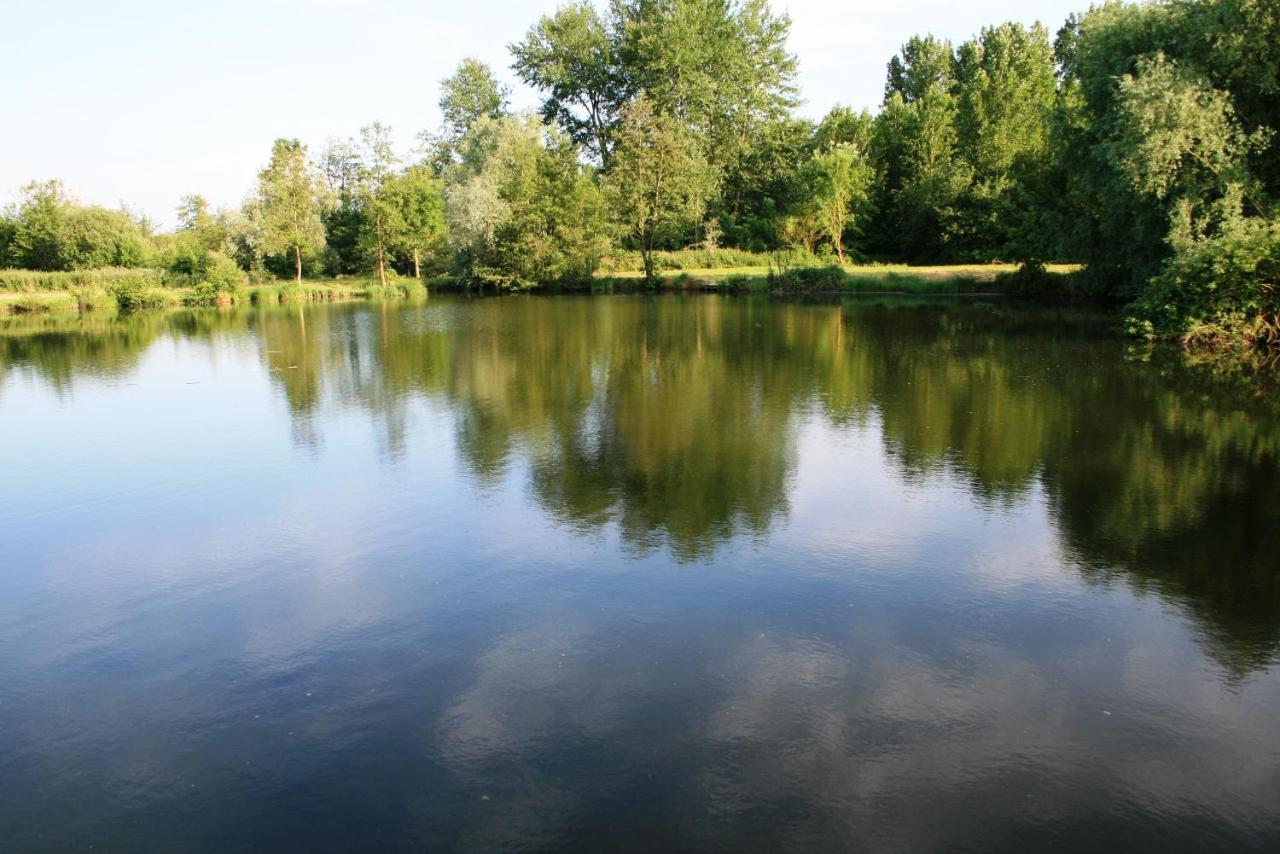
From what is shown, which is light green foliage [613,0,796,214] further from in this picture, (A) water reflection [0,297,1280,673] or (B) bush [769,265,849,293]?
(A) water reflection [0,297,1280,673]

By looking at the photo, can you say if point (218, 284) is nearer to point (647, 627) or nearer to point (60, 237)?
point (60, 237)

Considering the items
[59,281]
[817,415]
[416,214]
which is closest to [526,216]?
[416,214]

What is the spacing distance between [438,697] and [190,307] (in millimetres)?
45666

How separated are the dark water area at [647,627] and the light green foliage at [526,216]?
Answer: 36.3 metres

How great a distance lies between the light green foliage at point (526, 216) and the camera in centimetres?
5081

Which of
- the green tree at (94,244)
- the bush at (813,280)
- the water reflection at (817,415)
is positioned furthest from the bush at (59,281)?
the bush at (813,280)

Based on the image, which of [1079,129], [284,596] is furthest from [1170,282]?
[284,596]

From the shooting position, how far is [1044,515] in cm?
1001

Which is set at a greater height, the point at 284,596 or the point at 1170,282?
the point at 1170,282

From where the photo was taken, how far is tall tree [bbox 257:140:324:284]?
4916 centimetres

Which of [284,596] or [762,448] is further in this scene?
[762,448]

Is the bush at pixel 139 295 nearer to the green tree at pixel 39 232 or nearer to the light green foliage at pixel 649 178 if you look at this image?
the green tree at pixel 39 232

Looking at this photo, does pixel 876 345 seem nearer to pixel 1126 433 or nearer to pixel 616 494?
pixel 1126 433

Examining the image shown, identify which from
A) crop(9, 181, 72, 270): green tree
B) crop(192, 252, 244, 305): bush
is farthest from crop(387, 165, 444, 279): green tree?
crop(9, 181, 72, 270): green tree
